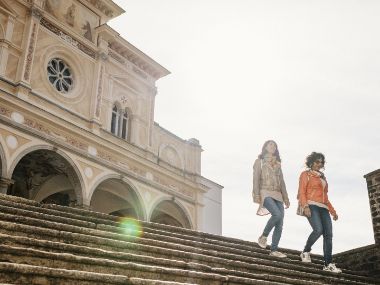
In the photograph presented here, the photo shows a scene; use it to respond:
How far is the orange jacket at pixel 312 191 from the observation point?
750 centimetres

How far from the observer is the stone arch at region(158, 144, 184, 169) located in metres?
22.2

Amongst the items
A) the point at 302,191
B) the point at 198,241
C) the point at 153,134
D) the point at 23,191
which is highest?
the point at 153,134

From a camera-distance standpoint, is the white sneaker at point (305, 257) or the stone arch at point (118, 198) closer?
the white sneaker at point (305, 257)

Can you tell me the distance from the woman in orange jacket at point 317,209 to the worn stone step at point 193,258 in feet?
1.35

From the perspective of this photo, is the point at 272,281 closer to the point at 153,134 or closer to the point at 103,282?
the point at 103,282

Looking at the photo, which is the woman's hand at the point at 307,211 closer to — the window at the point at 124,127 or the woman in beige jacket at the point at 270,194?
the woman in beige jacket at the point at 270,194

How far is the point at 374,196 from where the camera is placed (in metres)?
9.26

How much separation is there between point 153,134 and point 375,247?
47.7ft

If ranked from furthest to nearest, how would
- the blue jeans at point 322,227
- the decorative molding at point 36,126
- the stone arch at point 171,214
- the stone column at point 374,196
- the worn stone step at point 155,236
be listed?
the stone arch at point 171,214 → the decorative molding at point 36,126 → the stone column at point 374,196 → the blue jeans at point 322,227 → the worn stone step at point 155,236

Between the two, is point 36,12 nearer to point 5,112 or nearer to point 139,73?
point 5,112

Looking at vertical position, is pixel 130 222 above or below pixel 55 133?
below

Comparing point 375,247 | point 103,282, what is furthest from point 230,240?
point 103,282

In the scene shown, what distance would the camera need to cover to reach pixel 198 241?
7.65 metres

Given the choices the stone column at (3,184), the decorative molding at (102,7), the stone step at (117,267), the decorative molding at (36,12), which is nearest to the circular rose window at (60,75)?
the decorative molding at (36,12)
